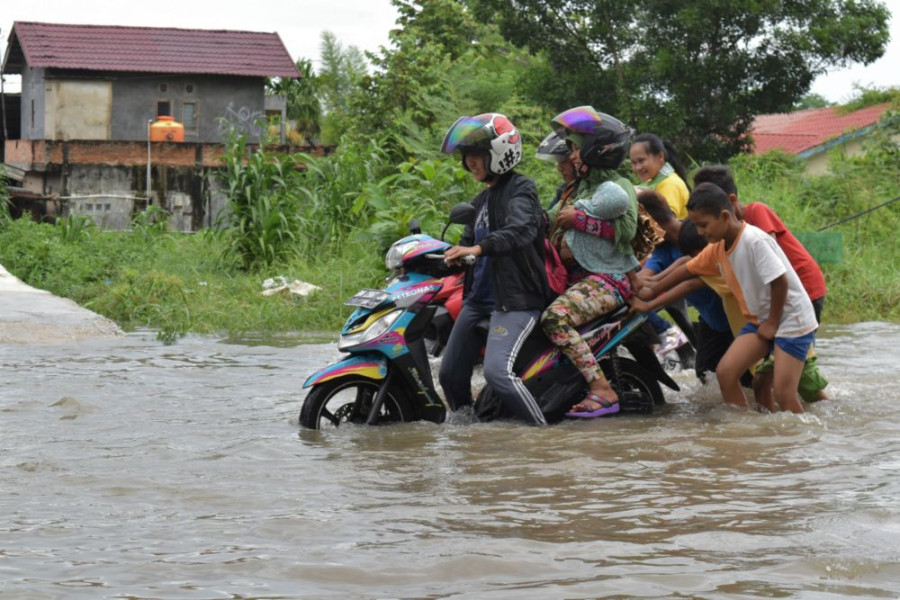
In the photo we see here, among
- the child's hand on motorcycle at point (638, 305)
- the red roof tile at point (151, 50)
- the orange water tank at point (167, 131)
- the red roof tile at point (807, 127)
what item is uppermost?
the red roof tile at point (151, 50)

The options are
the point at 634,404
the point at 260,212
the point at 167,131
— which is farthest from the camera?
the point at 167,131

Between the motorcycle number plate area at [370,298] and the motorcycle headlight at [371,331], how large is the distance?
0.08 metres

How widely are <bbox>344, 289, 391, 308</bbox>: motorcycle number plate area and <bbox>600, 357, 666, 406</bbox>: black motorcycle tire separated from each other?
4.45 ft

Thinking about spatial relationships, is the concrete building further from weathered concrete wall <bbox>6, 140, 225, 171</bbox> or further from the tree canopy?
the tree canopy

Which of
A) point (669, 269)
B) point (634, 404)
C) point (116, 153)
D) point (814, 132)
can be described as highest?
point (814, 132)

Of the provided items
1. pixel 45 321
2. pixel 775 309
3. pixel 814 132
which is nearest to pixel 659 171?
pixel 775 309

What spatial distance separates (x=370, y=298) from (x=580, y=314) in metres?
1.07

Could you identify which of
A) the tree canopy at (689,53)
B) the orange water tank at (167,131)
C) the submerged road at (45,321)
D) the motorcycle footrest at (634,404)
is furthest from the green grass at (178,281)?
the orange water tank at (167,131)

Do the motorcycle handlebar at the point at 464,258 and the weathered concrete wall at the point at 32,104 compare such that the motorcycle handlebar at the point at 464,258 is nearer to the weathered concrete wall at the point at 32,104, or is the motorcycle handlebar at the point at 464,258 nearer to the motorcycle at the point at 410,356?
the motorcycle at the point at 410,356

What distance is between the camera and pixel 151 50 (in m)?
38.6

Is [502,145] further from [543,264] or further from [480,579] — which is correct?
[480,579]

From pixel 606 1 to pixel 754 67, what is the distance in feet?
10.0

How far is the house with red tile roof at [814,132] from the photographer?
3147cm

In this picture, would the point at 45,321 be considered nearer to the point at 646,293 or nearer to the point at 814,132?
the point at 646,293
